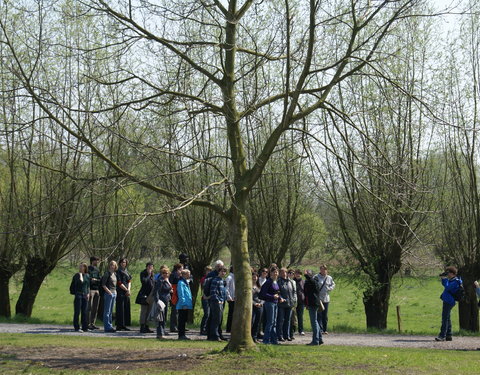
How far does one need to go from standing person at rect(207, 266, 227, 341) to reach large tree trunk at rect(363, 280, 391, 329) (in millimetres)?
7913

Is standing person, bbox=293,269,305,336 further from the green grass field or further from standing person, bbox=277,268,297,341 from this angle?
Answer: standing person, bbox=277,268,297,341

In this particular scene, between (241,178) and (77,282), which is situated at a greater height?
(241,178)

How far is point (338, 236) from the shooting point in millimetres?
25859

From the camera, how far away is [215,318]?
52.8 ft

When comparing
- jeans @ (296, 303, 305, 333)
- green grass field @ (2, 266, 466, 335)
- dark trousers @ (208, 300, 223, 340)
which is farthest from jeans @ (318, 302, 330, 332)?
dark trousers @ (208, 300, 223, 340)

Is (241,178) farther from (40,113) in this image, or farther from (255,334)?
(40,113)

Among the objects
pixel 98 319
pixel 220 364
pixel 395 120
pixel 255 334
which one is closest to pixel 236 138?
pixel 220 364

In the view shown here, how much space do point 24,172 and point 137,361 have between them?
517 inches

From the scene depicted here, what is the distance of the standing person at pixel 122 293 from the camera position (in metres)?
18.9

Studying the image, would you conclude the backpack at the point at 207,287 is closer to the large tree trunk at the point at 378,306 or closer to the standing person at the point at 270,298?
the standing person at the point at 270,298

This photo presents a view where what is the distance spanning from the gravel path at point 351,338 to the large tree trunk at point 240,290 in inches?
195

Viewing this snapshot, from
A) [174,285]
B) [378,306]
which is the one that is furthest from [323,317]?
[174,285]

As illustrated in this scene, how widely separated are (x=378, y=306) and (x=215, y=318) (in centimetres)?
881

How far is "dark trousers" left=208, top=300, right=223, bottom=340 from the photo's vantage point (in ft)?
51.8
